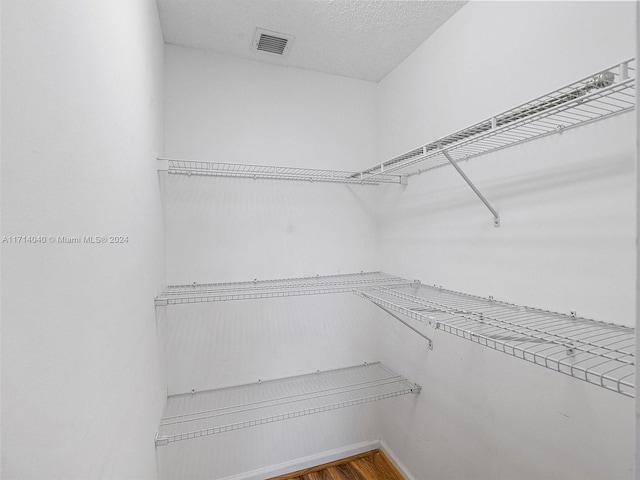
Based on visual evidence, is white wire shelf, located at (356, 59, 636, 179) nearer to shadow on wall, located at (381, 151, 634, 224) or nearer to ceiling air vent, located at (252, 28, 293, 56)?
shadow on wall, located at (381, 151, 634, 224)

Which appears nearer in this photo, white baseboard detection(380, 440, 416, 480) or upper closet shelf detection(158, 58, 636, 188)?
upper closet shelf detection(158, 58, 636, 188)

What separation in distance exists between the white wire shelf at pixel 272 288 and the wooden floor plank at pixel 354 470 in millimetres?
1113

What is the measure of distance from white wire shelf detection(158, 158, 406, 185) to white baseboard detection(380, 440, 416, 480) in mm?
1669

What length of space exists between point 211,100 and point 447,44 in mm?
1265

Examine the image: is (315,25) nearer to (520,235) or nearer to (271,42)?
(271,42)

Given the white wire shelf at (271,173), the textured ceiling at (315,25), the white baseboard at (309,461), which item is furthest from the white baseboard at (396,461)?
the textured ceiling at (315,25)

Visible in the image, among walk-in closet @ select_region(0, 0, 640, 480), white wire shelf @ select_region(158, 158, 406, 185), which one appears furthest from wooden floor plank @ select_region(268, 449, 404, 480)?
white wire shelf @ select_region(158, 158, 406, 185)

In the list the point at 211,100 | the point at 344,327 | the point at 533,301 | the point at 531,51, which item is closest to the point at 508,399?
the point at 533,301

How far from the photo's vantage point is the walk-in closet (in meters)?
0.44

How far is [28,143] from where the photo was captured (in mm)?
362

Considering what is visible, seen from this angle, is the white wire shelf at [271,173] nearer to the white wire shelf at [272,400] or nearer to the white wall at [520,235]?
the white wall at [520,235]

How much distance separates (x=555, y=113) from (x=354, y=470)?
2.01m

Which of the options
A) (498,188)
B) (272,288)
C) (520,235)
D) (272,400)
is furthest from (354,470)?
(498,188)

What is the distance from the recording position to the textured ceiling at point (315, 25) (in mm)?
1333
